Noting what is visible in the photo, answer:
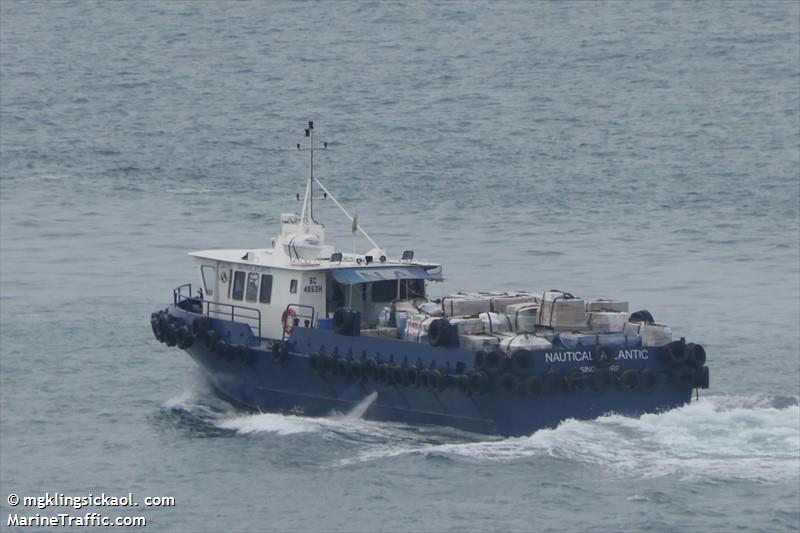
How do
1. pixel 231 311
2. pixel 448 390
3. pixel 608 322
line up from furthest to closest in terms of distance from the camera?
pixel 231 311 → pixel 608 322 → pixel 448 390

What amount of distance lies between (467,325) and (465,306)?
1.14m

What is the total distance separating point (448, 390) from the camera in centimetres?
3625

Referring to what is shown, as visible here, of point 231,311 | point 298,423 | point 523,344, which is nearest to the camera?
point 523,344

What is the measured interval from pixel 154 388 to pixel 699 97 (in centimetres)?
4958

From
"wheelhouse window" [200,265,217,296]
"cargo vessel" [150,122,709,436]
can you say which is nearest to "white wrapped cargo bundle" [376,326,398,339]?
"cargo vessel" [150,122,709,436]

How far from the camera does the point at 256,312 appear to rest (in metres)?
40.3

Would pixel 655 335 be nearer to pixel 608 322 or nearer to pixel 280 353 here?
pixel 608 322

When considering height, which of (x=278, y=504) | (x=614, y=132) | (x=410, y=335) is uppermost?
(x=614, y=132)

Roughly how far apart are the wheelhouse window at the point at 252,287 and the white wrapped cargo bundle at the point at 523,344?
6446 mm

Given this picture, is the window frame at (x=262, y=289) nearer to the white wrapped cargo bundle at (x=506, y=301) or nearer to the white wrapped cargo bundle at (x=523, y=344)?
the white wrapped cargo bundle at (x=506, y=301)

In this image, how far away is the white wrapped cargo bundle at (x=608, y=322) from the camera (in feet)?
122

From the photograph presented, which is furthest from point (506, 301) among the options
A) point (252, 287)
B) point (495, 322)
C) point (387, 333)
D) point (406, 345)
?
point (252, 287)

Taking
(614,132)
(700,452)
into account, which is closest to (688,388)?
(700,452)

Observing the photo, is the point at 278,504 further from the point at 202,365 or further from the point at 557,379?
the point at 202,365
